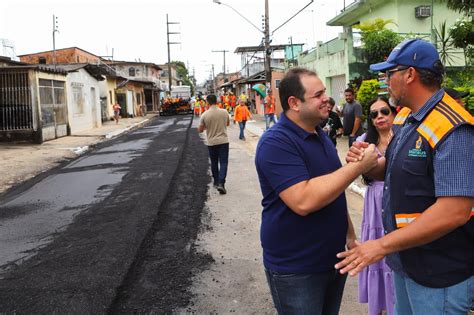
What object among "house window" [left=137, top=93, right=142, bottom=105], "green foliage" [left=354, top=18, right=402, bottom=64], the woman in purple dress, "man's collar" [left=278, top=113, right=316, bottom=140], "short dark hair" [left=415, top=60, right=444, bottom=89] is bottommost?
the woman in purple dress

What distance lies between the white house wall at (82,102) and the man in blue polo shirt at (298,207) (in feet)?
75.0

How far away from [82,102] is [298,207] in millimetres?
26285

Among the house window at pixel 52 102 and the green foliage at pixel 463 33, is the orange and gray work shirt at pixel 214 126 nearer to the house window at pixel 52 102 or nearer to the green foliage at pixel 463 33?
the green foliage at pixel 463 33

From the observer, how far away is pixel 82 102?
2655cm

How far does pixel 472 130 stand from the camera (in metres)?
1.86

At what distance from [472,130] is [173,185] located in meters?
7.62

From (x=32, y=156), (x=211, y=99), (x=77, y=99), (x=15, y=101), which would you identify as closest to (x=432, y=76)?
(x=211, y=99)

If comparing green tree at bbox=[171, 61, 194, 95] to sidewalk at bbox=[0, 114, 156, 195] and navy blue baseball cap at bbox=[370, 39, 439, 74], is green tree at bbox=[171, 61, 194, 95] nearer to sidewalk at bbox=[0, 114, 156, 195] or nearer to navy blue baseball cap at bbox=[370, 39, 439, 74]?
sidewalk at bbox=[0, 114, 156, 195]

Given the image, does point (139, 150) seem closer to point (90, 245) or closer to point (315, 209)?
point (90, 245)

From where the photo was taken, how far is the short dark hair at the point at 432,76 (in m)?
2.04

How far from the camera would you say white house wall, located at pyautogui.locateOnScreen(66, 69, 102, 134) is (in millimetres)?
24422

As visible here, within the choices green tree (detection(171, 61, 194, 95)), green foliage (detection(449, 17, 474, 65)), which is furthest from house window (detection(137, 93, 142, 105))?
green tree (detection(171, 61, 194, 95))

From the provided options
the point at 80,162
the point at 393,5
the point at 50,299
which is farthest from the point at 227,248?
the point at 393,5

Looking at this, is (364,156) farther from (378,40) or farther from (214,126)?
(378,40)
